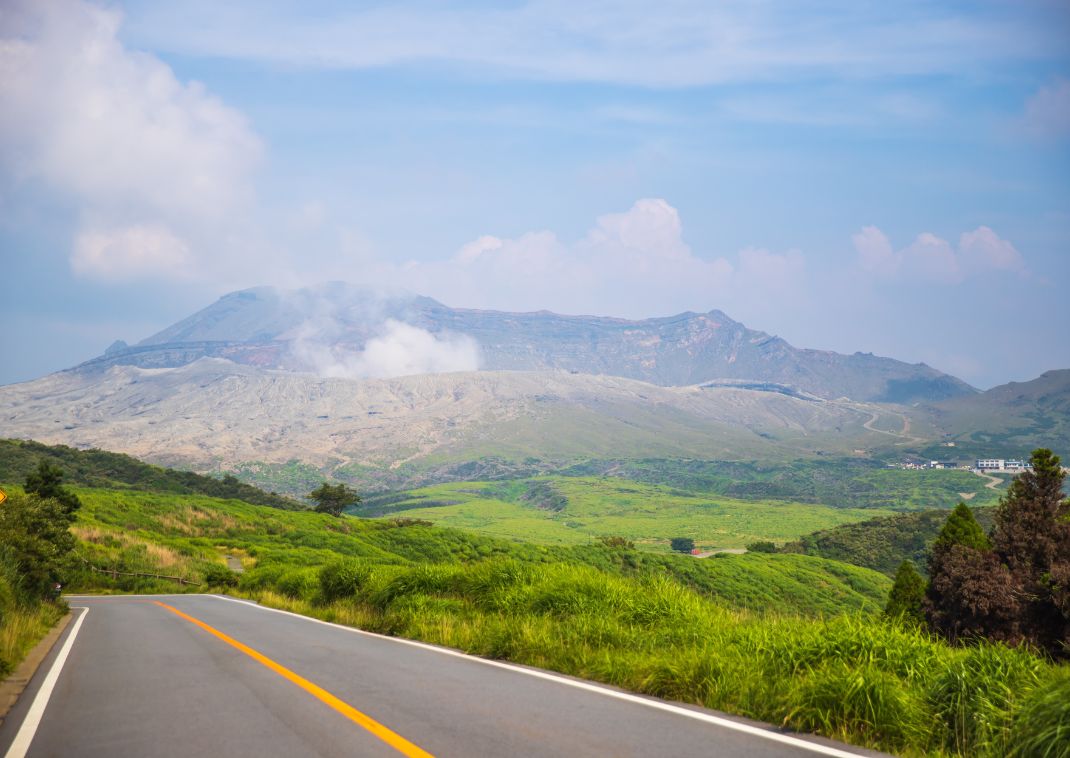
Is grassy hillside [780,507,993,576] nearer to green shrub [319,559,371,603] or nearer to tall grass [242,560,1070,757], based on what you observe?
green shrub [319,559,371,603]

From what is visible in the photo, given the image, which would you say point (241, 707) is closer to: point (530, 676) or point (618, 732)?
point (530, 676)

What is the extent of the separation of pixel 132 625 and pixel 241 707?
44.0 feet

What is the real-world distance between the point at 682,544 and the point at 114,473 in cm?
11851

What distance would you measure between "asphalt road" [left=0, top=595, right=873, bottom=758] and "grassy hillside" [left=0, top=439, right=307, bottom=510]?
408 feet

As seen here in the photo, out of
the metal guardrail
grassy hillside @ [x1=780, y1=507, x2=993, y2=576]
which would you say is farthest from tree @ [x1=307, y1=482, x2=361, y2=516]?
the metal guardrail

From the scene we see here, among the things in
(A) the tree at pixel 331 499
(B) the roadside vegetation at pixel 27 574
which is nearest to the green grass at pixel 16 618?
(B) the roadside vegetation at pixel 27 574

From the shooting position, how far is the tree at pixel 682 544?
619 ft

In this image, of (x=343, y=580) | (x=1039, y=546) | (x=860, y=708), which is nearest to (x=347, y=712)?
(x=860, y=708)

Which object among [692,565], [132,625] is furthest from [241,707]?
[692,565]

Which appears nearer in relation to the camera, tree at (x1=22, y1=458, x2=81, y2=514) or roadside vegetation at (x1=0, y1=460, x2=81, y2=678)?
roadside vegetation at (x1=0, y1=460, x2=81, y2=678)

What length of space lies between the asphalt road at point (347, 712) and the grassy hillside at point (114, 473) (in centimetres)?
12431

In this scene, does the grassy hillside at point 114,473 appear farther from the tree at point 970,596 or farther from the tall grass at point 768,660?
the tall grass at point 768,660

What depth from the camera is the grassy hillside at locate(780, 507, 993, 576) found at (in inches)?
5561

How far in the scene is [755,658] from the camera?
28.2 feet
